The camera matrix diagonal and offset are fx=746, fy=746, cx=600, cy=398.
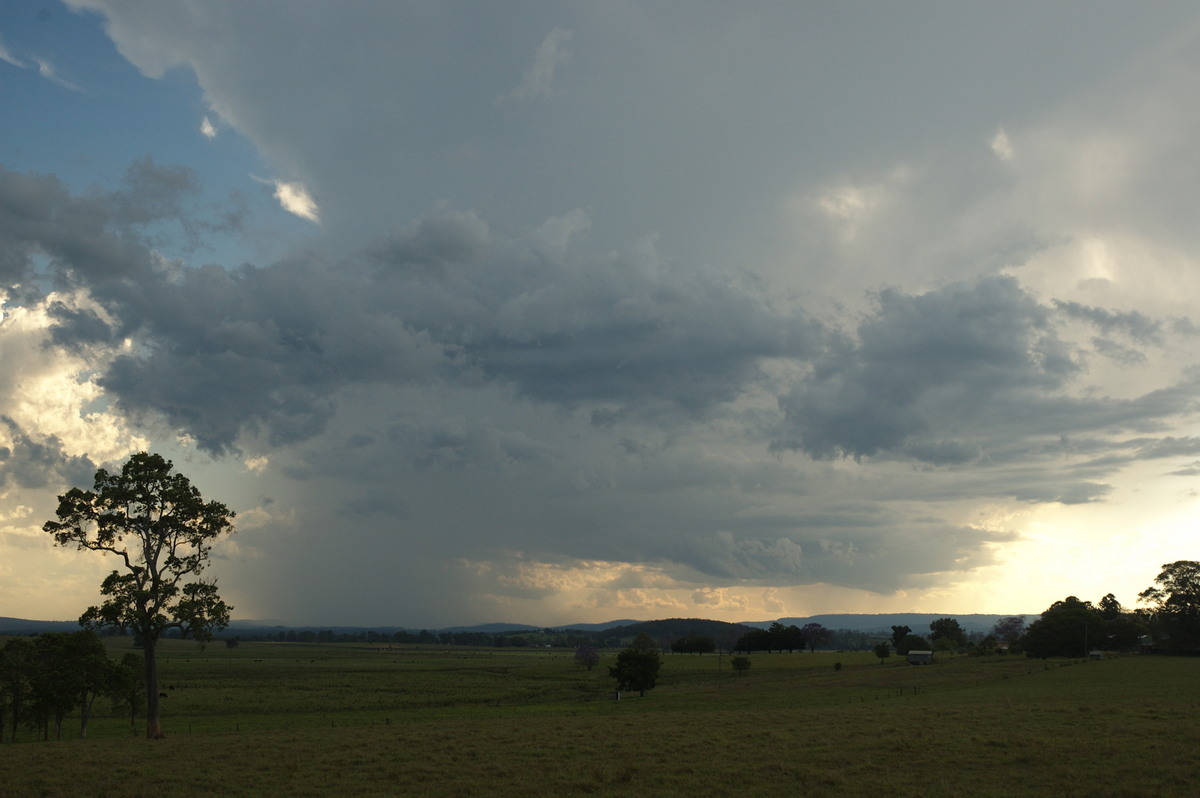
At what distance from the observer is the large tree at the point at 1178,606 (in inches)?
4562

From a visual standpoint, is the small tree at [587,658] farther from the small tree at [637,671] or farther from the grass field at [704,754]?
the grass field at [704,754]

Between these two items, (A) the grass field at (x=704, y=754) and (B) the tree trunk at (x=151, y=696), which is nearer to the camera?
(A) the grass field at (x=704, y=754)

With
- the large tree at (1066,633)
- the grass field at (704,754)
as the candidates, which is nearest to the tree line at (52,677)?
the grass field at (704,754)

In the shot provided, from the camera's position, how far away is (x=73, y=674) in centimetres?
5784

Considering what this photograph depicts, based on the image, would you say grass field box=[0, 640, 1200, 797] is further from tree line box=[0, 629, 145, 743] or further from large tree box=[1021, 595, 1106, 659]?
large tree box=[1021, 595, 1106, 659]

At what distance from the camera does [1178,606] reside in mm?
120125

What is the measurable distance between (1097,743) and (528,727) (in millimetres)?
29567

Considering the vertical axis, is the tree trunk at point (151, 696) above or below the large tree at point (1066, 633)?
above

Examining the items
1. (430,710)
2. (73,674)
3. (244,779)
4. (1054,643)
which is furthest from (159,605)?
(1054,643)

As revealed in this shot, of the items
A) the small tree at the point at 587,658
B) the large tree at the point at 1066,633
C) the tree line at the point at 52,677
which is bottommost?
the small tree at the point at 587,658

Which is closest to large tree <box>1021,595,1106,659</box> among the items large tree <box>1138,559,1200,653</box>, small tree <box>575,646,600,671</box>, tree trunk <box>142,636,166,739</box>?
large tree <box>1138,559,1200,653</box>

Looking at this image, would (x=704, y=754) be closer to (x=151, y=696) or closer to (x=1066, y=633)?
(x=151, y=696)

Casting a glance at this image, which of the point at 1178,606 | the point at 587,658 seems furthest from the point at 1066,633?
the point at 587,658

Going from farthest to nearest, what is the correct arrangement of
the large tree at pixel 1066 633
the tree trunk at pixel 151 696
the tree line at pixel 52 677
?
the large tree at pixel 1066 633, the tree line at pixel 52 677, the tree trunk at pixel 151 696
